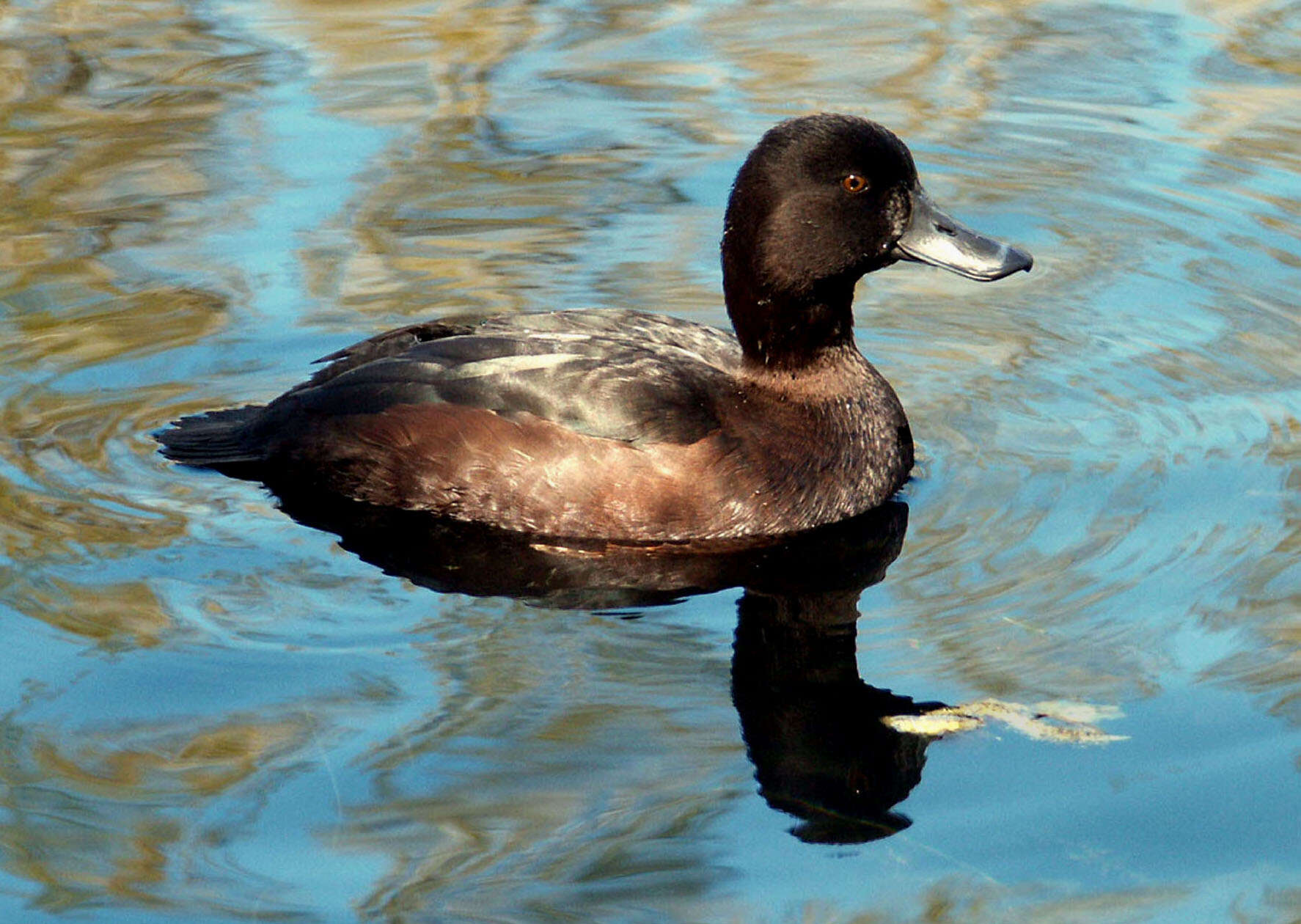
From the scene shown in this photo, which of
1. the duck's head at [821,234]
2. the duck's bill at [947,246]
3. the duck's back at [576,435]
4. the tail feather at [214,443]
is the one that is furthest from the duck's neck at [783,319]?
the tail feather at [214,443]

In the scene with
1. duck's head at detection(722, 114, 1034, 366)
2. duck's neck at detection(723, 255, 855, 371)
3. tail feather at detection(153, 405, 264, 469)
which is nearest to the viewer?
duck's head at detection(722, 114, 1034, 366)

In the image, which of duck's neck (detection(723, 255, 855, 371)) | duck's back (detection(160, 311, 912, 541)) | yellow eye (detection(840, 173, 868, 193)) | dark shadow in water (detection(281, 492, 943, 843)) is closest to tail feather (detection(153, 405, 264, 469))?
duck's back (detection(160, 311, 912, 541))

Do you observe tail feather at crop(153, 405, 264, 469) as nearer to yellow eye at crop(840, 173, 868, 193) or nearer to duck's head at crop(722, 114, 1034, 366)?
duck's head at crop(722, 114, 1034, 366)

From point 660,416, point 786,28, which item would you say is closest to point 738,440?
point 660,416

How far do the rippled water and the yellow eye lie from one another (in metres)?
1.10

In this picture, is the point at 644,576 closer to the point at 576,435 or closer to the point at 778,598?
the point at 778,598

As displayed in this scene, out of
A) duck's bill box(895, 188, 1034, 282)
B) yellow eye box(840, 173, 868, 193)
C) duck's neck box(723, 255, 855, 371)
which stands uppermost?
yellow eye box(840, 173, 868, 193)

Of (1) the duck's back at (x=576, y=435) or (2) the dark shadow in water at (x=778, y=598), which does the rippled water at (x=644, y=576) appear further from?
(1) the duck's back at (x=576, y=435)

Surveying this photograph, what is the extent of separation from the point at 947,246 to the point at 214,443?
290cm

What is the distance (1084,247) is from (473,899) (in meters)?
5.59

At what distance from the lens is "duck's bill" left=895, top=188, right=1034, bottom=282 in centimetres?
713

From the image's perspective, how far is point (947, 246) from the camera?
23.5 feet

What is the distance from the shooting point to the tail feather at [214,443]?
7.25 m

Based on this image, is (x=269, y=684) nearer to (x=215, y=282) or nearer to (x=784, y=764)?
(x=784, y=764)
